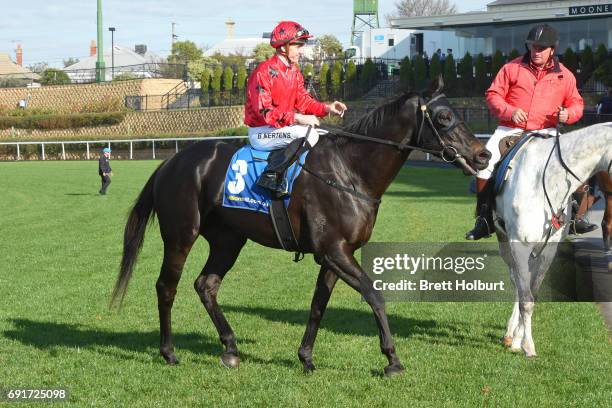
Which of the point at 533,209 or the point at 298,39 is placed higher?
the point at 298,39

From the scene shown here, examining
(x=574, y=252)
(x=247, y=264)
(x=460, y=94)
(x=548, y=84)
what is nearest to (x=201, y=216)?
(x=548, y=84)

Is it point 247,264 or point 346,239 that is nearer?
point 346,239

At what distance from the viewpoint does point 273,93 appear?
6.72 meters

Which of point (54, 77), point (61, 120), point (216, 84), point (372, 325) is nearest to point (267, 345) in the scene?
point (372, 325)

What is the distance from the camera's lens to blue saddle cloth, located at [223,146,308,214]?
669 centimetres

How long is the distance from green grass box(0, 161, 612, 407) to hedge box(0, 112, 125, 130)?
4135 cm

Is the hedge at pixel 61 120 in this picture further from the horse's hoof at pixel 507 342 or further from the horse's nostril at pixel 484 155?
the horse's nostril at pixel 484 155

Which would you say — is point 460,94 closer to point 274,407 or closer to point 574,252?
point 574,252

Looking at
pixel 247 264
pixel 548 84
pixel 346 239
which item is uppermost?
pixel 548 84

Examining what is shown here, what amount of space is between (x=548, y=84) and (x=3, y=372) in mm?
4892

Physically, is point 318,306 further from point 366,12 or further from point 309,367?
point 366,12

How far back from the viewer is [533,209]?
22.1ft

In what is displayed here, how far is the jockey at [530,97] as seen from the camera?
7457 mm

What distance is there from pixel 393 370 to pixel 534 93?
2.80m
